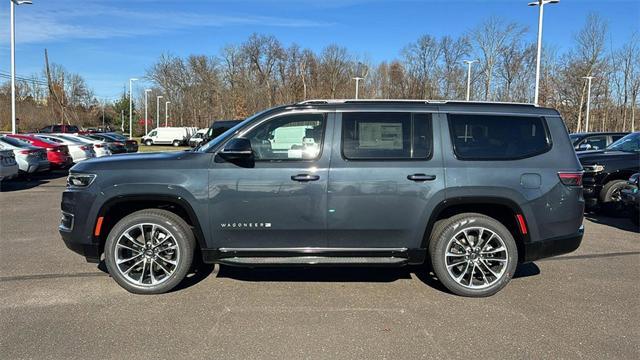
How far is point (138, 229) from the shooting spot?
4.85 meters

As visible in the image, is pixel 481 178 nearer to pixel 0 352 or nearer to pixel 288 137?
pixel 288 137

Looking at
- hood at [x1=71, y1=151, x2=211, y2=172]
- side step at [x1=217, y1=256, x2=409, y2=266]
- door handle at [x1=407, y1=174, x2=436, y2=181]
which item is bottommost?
side step at [x1=217, y1=256, x2=409, y2=266]

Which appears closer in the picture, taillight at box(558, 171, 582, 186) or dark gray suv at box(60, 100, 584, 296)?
dark gray suv at box(60, 100, 584, 296)

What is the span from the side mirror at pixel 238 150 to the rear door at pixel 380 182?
810 millimetres

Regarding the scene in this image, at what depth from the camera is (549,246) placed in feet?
16.1

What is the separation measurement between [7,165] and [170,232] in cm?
1065

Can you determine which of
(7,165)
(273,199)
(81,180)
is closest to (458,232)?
(273,199)

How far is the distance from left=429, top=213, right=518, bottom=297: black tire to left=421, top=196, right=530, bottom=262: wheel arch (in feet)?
0.30

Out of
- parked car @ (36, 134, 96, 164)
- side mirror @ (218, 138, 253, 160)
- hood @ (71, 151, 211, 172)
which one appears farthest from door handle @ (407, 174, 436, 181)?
parked car @ (36, 134, 96, 164)

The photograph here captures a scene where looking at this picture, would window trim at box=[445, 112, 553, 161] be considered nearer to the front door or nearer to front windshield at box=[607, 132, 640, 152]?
the front door

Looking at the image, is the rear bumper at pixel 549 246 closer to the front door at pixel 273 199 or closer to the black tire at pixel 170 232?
the front door at pixel 273 199

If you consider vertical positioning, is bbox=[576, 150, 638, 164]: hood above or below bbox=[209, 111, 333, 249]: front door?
above

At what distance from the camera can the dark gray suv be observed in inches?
184

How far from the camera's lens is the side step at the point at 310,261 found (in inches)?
186
